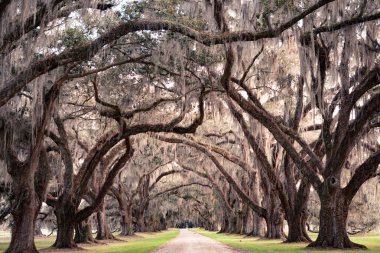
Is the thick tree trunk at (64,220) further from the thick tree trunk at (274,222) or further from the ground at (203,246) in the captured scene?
the thick tree trunk at (274,222)

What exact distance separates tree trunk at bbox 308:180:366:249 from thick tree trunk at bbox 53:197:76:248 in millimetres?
9573

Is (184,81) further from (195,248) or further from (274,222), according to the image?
(274,222)

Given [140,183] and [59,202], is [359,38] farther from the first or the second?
[140,183]

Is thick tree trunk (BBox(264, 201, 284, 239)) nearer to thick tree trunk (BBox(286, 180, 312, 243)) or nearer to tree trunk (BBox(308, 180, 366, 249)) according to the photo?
thick tree trunk (BBox(286, 180, 312, 243))

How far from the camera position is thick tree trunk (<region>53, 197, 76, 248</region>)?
19469mm

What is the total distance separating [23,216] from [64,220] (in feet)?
17.3

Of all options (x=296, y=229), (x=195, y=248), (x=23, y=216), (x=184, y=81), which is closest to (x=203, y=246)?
(x=195, y=248)

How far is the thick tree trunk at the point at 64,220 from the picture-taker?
1947cm

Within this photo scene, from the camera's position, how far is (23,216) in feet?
48.0

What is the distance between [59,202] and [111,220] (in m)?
36.5

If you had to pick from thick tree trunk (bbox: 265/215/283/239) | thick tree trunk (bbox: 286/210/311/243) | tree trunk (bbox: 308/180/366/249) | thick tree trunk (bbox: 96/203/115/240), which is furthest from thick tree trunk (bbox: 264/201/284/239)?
thick tree trunk (bbox: 96/203/115/240)

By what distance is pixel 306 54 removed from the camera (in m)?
14.8

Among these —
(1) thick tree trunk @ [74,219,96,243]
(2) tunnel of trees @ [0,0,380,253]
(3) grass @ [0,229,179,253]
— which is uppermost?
(2) tunnel of trees @ [0,0,380,253]

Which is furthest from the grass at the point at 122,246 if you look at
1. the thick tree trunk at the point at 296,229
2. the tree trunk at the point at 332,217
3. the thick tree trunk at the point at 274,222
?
the tree trunk at the point at 332,217
